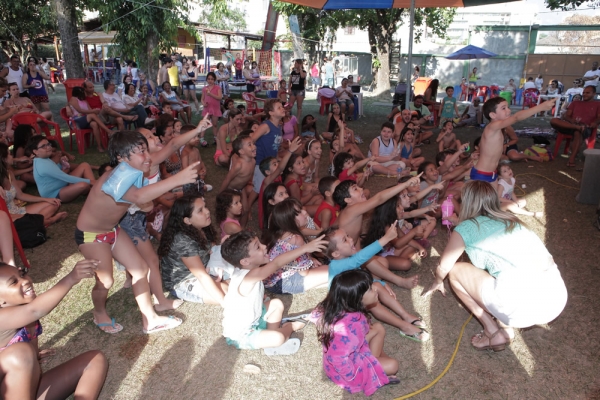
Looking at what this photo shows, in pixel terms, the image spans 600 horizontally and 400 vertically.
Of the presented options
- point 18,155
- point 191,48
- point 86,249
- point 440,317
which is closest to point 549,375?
point 440,317

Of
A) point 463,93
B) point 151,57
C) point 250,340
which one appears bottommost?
point 250,340

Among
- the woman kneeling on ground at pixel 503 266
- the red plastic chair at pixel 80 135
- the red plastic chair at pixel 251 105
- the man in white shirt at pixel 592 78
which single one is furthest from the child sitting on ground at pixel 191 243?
the man in white shirt at pixel 592 78

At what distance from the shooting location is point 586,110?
327 inches

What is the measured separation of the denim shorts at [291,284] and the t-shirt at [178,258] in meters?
0.73

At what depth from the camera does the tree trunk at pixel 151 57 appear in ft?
49.4

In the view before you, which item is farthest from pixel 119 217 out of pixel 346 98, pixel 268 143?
pixel 346 98

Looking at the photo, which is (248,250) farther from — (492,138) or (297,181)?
(492,138)

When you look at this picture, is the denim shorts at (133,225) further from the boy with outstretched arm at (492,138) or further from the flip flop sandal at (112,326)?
the boy with outstretched arm at (492,138)

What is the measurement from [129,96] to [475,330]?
973cm

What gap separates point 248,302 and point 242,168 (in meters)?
2.53

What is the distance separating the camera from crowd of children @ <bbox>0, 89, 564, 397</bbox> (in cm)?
270

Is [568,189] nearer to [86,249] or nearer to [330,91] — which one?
[86,249]

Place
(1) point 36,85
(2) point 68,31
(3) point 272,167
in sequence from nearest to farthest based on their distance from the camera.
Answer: (3) point 272,167
(1) point 36,85
(2) point 68,31

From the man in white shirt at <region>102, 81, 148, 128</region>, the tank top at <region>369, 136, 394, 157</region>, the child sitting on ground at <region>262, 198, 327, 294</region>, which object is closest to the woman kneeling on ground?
the child sitting on ground at <region>262, 198, 327, 294</region>
